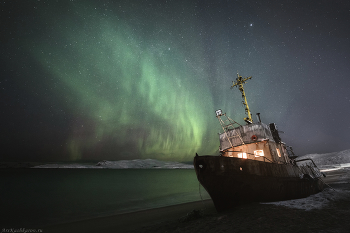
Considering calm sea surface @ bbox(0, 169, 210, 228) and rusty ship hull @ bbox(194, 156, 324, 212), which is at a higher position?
rusty ship hull @ bbox(194, 156, 324, 212)

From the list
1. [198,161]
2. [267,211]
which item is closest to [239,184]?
[267,211]

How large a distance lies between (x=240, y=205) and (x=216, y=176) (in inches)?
113

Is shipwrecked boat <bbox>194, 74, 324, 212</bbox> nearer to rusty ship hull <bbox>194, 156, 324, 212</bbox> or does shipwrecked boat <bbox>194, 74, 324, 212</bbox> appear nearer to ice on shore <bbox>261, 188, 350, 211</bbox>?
rusty ship hull <bbox>194, 156, 324, 212</bbox>

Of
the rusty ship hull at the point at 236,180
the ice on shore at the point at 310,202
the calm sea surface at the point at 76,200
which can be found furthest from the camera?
the calm sea surface at the point at 76,200

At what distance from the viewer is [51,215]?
18969mm

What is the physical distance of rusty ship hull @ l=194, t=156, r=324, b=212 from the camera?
10.5 meters

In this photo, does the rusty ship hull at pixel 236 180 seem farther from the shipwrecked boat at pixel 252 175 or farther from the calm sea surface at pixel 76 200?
the calm sea surface at pixel 76 200

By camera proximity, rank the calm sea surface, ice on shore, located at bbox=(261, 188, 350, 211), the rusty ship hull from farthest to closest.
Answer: the calm sea surface, the rusty ship hull, ice on shore, located at bbox=(261, 188, 350, 211)

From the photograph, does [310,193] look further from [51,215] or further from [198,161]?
[51,215]

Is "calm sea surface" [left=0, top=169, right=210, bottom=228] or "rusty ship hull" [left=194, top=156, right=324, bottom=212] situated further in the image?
"calm sea surface" [left=0, top=169, right=210, bottom=228]

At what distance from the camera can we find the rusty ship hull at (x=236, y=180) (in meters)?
10.5

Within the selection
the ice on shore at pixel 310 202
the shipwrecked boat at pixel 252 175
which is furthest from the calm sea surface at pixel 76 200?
the ice on shore at pixel 310 202

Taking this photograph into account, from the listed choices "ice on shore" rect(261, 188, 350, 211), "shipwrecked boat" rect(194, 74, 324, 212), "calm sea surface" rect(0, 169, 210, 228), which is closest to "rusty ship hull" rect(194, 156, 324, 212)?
"shipwrecked boat" rect(194, 74, 324, 212)

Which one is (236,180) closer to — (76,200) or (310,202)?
(310,202)
